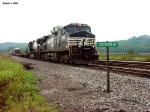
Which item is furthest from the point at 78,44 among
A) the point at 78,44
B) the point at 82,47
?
the point at 82,47

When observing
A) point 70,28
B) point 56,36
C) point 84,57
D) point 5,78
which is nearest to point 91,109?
point 5,78

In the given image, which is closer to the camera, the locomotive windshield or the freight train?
the freight train

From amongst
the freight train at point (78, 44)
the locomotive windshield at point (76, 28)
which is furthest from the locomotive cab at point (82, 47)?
the locomotive windshield at point (76, 28)

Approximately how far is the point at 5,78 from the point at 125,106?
→ 562cm

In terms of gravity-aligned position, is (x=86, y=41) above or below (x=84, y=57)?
above

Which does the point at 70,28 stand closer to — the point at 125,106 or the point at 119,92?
the point at 119,92

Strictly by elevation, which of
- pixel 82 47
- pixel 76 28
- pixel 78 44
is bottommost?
pixel 82 47

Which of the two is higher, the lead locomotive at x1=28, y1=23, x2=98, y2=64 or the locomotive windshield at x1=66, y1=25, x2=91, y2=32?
the locomotive windshield at x1=66, y1=25, x2=91, y2=32

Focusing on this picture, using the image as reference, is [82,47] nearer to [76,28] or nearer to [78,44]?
[78,44]

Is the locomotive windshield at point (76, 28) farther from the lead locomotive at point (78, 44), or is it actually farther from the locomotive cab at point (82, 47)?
the locomotive cab at point (82, 47)

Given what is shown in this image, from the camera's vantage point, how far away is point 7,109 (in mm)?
5973

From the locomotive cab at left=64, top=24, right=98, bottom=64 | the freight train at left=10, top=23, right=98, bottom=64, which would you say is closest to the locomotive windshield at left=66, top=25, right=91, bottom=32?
the freight train at left=10, top=23, right=98, bottom=64

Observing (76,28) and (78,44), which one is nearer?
(78,44)

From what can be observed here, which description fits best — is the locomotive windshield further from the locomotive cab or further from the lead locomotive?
the locomotive cab
